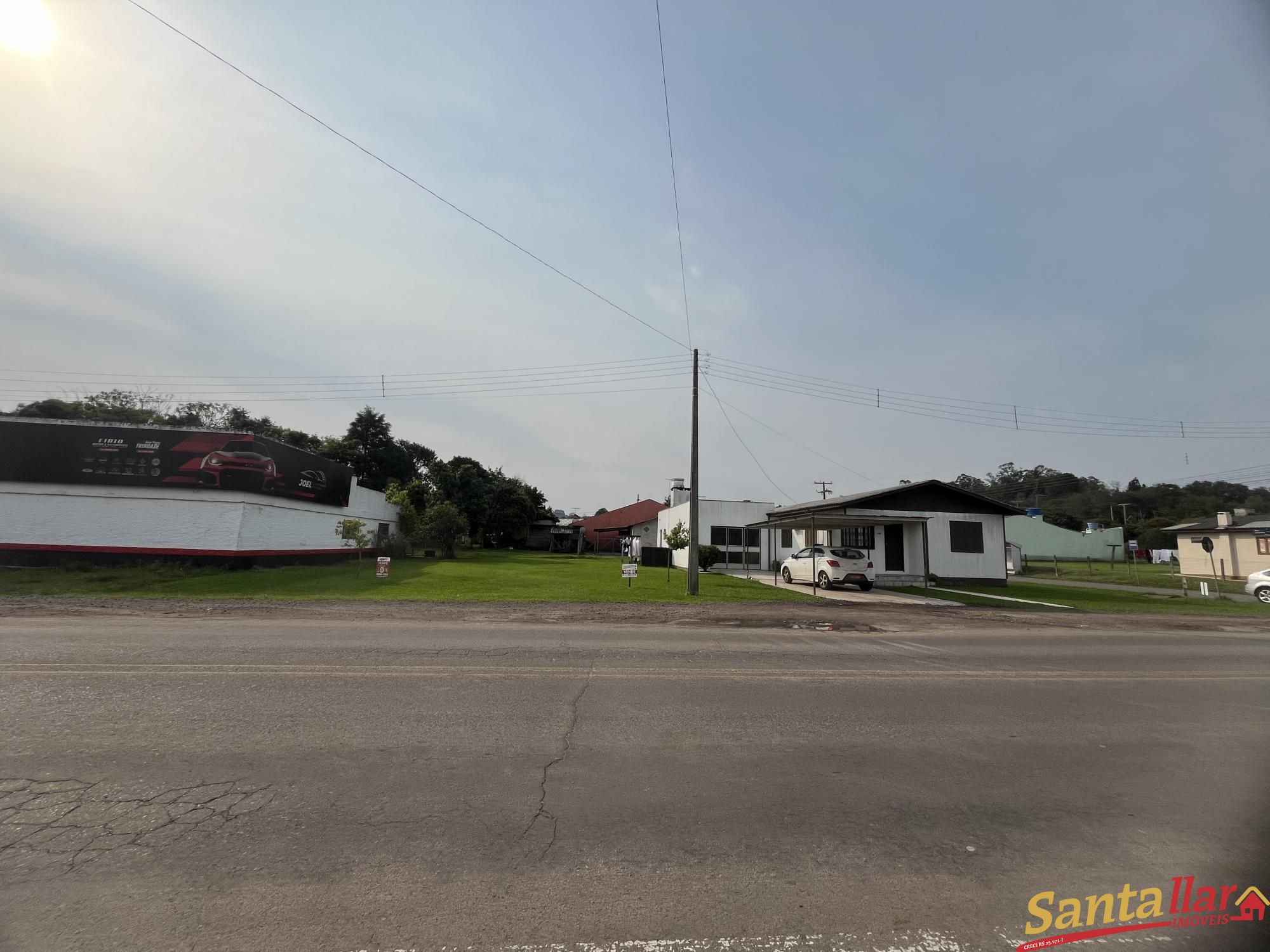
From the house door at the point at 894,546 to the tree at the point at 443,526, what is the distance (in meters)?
28.0

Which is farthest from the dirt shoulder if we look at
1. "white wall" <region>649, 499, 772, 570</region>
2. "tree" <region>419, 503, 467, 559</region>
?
"tree" <region>419, 503, 467, 559</region>

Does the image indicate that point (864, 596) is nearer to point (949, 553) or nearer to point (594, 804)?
point (949, 553)

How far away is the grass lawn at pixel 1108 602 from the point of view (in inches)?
763

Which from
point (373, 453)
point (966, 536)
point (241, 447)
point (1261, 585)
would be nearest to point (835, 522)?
point (966, 536)

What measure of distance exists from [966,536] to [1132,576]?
46.5 feet

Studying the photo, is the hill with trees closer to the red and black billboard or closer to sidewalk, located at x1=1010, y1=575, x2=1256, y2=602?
sidewalk, located at x1=1010, y1=575, x2=1256, y2=602

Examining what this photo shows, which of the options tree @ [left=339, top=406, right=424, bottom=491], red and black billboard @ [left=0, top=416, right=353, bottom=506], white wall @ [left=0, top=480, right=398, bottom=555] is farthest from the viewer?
tree @ [left=339, top=406, right=424, bottom=491]

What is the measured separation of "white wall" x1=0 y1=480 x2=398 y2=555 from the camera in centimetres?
2483

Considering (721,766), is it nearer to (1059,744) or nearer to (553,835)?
(553,835)

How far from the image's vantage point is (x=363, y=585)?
2089 centimetres

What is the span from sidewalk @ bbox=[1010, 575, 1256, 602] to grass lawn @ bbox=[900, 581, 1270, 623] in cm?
102

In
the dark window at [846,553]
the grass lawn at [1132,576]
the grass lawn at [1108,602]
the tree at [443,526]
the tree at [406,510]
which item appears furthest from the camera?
the tree at [406,510]

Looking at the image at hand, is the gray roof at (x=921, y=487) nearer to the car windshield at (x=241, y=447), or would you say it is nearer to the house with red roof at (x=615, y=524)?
the car windshield at (x=241, y=447)

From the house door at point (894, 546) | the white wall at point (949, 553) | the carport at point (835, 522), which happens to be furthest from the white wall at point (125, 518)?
the house door at point (894, 546)
